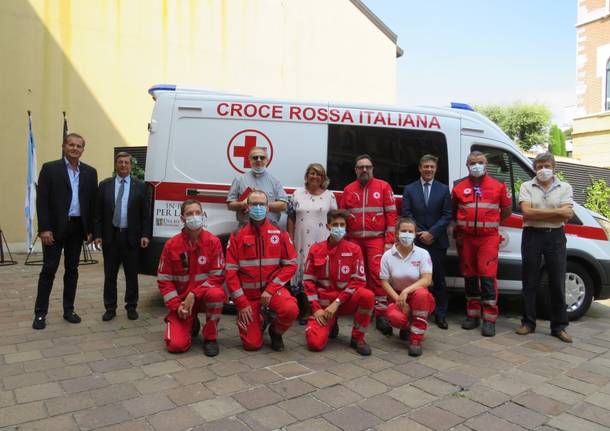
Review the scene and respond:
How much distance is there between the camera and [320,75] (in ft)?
45.6

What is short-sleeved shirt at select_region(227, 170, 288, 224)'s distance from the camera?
15.5ft

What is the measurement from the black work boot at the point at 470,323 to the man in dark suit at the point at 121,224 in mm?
3335

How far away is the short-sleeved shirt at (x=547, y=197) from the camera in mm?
4555

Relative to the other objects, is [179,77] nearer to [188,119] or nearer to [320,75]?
[320,75]

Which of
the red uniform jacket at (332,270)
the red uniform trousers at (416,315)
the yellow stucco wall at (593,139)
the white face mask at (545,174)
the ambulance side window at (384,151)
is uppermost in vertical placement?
the yellow stucco wall at (593,139)

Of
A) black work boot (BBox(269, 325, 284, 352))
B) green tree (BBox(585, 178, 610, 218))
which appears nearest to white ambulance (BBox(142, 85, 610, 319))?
black work boot (BBox(269, 325, 284, 352))

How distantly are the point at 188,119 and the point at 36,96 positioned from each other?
659 centimetres

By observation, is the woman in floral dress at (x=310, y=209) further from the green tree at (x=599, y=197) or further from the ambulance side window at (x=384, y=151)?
the green tree at (x=599, y=197)

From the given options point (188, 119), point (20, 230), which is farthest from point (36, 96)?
point (188, 119)

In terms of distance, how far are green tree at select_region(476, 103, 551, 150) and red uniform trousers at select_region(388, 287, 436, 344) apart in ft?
116

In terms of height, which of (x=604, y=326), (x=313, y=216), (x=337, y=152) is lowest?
(x=604, y=326)

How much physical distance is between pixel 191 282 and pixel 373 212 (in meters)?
1.83

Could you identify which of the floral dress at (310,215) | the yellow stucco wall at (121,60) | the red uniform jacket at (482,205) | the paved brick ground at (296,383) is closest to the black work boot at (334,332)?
the paved brick ground at (296,383)

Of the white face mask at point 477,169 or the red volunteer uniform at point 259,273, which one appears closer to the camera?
the red volunteer uniform at point 259,273
